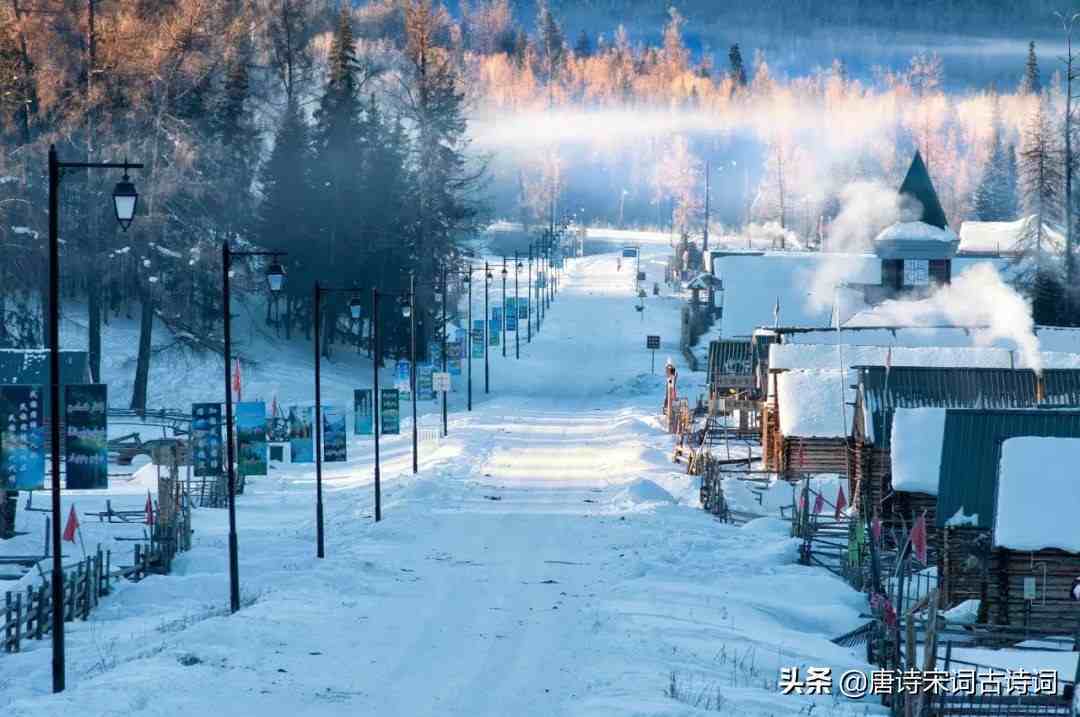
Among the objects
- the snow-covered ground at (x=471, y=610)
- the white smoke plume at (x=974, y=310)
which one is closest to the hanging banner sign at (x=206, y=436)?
the snow-covered ground at (x=471, y=610)

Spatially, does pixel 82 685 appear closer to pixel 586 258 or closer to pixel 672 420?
pixel 672 420

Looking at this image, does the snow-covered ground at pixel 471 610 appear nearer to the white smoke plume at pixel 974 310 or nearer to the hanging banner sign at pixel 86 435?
the hanging banner sign at pixel 86 435

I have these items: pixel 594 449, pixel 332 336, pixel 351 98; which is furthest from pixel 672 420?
pixel 351 98

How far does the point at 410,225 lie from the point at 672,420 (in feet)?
83.2

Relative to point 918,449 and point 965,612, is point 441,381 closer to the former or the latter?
point 918,449

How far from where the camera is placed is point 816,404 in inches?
1940

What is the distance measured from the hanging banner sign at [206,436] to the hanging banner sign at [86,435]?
8.38 m

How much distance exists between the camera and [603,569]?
104 ft

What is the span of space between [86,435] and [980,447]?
18.7 meters

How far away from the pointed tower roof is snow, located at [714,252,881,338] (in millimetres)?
4192

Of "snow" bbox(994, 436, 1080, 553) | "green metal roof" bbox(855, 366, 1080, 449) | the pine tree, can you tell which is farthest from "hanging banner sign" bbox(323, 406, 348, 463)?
the pine tree

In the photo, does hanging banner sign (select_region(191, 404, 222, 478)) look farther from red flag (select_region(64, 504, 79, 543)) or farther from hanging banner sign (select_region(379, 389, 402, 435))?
hanging banner sign (select_region(379, 389, 402, 435))

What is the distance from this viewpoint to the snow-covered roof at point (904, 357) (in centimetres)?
5056

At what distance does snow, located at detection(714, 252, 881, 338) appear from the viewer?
285ft
